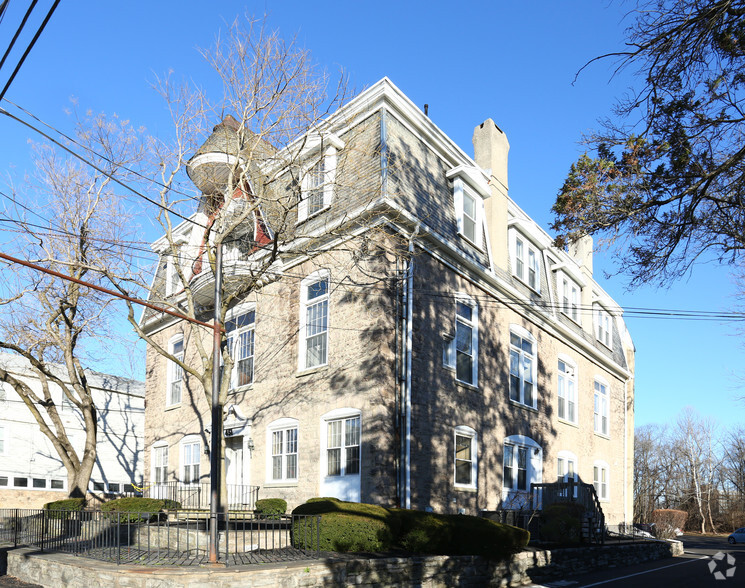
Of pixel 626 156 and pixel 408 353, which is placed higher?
pixel 626 156

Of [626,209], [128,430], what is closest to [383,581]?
[626,209]

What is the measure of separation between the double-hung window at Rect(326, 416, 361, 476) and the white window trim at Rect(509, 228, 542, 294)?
878cm

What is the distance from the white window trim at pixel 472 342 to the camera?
62.7 feet

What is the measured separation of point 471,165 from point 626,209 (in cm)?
1258

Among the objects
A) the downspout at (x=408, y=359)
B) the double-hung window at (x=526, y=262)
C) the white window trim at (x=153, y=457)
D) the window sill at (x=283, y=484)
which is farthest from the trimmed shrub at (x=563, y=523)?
the white window trim at (x=153, y=457)

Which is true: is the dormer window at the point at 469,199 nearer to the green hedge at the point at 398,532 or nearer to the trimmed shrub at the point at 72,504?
the green hedge at the point at 398,532

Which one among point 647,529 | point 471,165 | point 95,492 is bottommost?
point 647,529

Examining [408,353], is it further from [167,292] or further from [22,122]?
[167,292]

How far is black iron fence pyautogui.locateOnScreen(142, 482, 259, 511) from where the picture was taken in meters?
19.8

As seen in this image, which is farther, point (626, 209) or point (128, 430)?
point (128, 430)

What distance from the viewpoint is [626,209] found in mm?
9531

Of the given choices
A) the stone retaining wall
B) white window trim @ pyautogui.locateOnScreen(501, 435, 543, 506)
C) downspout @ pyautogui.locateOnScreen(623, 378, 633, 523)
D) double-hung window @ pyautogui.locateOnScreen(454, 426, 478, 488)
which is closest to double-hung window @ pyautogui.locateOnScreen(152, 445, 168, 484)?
the stone retaining wall

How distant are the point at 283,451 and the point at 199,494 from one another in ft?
11.8

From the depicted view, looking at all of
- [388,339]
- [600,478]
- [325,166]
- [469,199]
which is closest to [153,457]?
[388,339]
